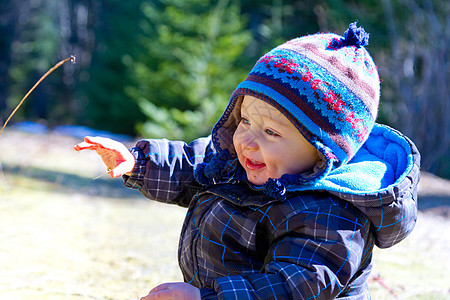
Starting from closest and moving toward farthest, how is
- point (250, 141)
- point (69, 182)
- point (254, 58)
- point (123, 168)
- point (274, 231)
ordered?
1. point (274, 231)
2. point (250, 141)
3. point (123, 168)
4. point (69, 182)
5. point (254, 58)

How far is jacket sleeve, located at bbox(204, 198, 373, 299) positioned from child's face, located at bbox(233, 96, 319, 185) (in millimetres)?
193

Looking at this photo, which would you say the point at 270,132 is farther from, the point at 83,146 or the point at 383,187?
the point at 83,146

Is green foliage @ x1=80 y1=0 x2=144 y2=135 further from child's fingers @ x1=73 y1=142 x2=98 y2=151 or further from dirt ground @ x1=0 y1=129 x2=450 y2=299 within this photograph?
child's fingers @ x1=73 y1=142 x2=98 y2=151

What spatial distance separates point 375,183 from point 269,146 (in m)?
0.36

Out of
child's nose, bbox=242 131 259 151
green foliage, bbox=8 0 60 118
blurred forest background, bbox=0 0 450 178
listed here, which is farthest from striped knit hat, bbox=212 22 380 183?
green foliage, bbox=8 0 60 118

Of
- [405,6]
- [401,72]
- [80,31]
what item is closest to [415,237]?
[401,72]

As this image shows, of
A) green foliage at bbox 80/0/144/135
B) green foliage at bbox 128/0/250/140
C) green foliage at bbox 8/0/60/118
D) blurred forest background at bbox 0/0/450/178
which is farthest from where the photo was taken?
green foliage at bbox 8/0/60/118

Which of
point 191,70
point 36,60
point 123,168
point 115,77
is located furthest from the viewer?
point 36,60

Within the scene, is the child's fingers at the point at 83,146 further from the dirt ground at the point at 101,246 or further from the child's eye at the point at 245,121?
the dirt ground at the point at 101,246

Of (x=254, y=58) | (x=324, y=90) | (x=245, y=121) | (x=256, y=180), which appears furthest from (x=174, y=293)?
(x=254, y=58)

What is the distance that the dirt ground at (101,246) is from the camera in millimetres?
2242

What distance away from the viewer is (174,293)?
130cm

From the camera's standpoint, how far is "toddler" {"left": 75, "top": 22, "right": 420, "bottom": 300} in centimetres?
142

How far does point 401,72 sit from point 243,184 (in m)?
6.84
